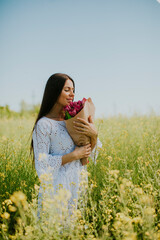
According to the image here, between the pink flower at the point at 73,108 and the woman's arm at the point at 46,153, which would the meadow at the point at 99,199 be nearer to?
the woman's arm at the point at 46,153

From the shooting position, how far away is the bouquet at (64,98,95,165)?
70.2 inches

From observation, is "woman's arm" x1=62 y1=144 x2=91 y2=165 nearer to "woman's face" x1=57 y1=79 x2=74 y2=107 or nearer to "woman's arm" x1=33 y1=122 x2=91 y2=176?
"woman's arm" x1=33 y1=122 x2=91 y2=176

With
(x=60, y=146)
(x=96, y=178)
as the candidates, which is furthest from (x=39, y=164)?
(x=96, y=178)

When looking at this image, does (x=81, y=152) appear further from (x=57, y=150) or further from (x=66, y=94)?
(x=66, y=94)

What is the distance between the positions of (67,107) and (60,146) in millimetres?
358

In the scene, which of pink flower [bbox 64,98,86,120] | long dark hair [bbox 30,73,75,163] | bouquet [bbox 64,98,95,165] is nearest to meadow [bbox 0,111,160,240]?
bouquet [bbox 64,98,95,165]

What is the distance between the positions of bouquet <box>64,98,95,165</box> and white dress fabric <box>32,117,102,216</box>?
0.20ft

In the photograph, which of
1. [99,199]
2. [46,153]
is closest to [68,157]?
[46,153]

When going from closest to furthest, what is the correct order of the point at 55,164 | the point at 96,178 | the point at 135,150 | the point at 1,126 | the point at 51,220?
the point at 51,220 < the point at 55,164 < the point at 96,178 < the point at 135,150 < the point at 1,126

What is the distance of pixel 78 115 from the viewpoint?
5.79 feet

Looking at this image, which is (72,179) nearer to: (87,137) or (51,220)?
(87,137)

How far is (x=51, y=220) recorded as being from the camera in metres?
1.25

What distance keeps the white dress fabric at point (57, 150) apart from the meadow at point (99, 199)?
6.8 inches

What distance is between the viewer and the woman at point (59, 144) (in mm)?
1737
